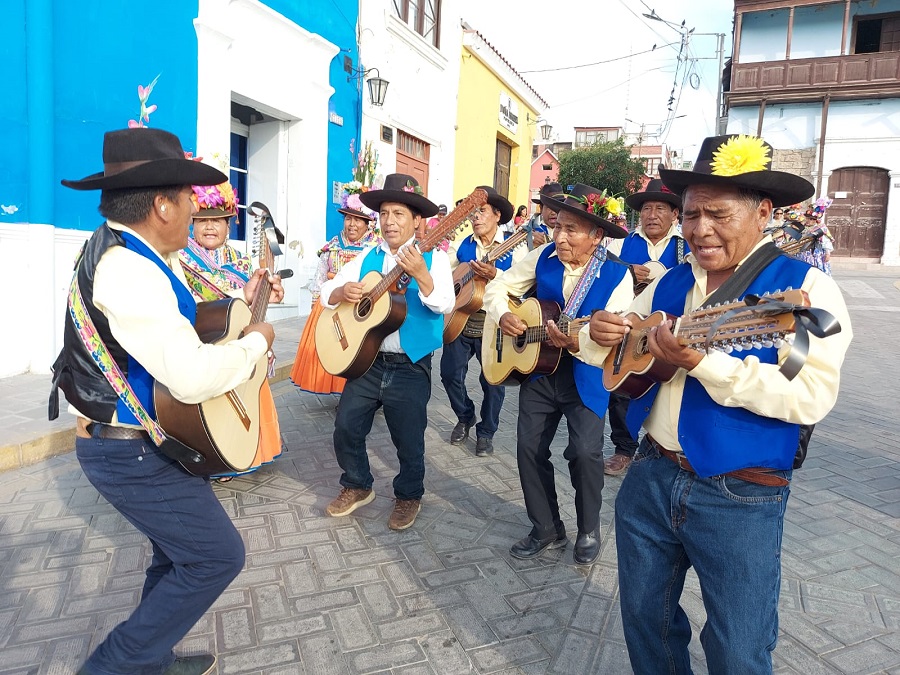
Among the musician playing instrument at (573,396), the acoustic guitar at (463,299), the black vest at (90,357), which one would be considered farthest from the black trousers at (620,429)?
the black vest at (90,357)

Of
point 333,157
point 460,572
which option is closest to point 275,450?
point 460,572

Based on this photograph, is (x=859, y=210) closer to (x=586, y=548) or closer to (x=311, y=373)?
(x=311, y=373)

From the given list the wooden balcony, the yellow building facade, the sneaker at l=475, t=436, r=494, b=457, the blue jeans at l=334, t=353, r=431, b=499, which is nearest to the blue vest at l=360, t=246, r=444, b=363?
the blue jeans at l=334, t=353, r=431, b=499

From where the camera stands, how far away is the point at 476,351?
231 inches

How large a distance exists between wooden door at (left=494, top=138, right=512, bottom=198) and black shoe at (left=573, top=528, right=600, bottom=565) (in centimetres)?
1650

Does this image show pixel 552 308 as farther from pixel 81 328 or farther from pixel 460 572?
pixel 81 328

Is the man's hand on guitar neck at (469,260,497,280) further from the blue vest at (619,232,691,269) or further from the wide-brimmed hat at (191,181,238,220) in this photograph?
the wide-brimmed hat at (191,181,238,220)

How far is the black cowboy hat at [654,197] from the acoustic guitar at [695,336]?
3252 millimetres

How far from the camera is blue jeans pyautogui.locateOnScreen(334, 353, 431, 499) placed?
12.7 feet

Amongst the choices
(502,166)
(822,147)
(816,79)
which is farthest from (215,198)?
(816,79)

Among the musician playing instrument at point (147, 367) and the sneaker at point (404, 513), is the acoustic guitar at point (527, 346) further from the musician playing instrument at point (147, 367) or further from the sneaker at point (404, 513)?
the musician playing instrument at point (147, 367)

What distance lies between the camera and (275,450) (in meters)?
4.47

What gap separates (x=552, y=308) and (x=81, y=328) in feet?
7.97

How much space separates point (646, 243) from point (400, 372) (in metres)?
2.87
